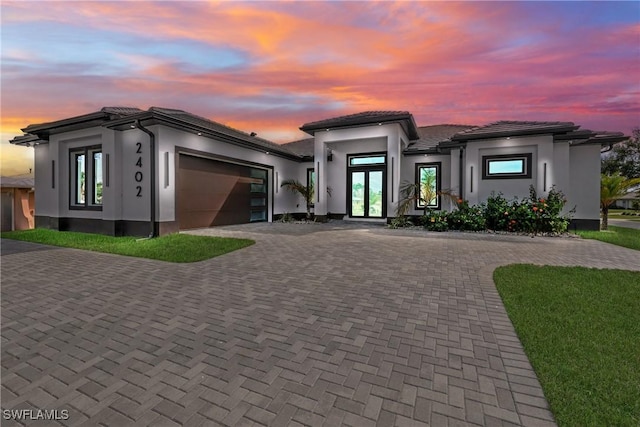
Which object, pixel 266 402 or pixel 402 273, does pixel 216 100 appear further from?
pixel 266 402

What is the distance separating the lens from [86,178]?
1134 cm

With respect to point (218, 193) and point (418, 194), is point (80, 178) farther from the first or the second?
point (418, 194)

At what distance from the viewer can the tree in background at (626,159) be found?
30797 millimetres

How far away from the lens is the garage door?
36.8ft

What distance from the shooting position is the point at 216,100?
1330 cm

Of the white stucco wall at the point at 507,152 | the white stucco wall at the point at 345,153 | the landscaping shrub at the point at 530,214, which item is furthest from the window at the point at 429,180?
the landscaping shrub at the point at 530,214

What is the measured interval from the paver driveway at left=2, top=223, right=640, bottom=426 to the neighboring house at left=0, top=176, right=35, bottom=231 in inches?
484

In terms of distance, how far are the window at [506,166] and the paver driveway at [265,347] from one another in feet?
26.8

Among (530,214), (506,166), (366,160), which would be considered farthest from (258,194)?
(530,214)

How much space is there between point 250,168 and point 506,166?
37.9ft

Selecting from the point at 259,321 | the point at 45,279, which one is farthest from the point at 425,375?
the point at 45,279

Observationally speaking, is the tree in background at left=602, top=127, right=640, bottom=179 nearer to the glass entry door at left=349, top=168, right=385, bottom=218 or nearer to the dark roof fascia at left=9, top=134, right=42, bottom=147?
the glass entry door at left=349, top=168, right=385, bottom=218

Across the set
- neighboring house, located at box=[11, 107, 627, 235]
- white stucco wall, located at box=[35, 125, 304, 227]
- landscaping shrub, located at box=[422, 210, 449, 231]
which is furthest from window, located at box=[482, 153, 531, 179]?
white stucco wall, located at box=[35, 125, 304, 227]

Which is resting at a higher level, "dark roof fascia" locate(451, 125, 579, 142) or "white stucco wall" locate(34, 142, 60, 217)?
"dark roof fascia" locate(451, 125, 579, 142)
